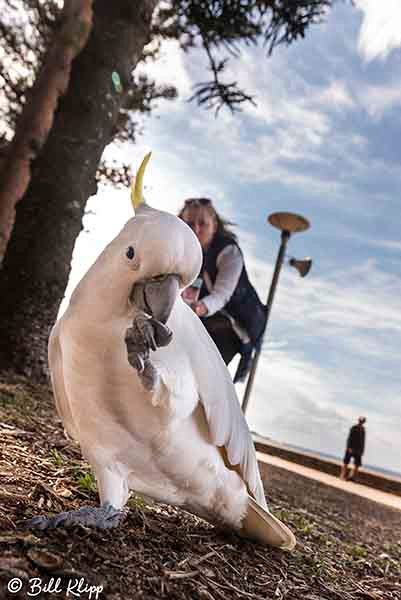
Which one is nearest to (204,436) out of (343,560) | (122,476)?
(122,476)

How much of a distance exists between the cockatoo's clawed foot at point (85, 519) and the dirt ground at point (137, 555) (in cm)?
2

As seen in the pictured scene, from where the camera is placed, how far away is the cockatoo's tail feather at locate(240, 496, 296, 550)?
1.51m

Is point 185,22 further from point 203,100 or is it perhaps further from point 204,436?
point 204,436

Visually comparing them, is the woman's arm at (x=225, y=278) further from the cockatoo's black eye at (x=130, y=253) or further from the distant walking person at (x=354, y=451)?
the distant walking person at (x=354, y=451)

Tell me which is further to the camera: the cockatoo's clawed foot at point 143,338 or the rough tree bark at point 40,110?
the rough tree bark at point 40,110

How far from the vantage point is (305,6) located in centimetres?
527

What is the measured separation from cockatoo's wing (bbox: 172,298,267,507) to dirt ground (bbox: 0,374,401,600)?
25cm

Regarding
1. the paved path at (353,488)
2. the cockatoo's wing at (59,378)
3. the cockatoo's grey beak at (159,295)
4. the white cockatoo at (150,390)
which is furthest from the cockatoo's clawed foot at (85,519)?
the paved path at (353,488)

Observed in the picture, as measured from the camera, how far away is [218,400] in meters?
1.41

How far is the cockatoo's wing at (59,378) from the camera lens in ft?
4.60

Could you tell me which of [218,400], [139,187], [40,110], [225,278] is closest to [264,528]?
[218,400]

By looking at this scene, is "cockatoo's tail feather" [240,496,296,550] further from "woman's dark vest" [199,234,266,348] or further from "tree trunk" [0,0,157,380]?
"tree trunk" [0,0,157,380]

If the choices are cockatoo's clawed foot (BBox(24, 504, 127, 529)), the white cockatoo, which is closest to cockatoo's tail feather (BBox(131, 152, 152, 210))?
the white cockatoo

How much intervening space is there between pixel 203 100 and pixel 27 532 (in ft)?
17.1
